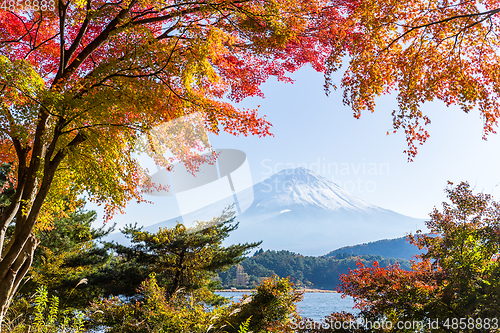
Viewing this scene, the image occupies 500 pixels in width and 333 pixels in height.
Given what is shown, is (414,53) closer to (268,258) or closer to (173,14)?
(173,14)

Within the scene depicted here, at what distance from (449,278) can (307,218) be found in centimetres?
16079

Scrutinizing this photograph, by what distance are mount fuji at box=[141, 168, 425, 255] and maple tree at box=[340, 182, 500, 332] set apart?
1.94 ft

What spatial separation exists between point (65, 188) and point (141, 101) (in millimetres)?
2136

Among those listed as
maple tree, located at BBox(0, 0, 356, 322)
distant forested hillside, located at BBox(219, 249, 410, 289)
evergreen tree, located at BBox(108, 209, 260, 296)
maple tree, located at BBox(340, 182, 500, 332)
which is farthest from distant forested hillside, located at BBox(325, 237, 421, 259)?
maple tree, located at BBox(0, 0, 356, 322)

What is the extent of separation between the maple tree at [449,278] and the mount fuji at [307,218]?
0.59m

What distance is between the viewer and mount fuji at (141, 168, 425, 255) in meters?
97.1

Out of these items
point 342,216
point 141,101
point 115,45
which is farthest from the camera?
point 342,216

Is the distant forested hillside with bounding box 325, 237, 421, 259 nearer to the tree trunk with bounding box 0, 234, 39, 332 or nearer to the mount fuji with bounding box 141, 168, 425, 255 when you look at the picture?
the mount fuji with bounding box 141, 168, 425, 255

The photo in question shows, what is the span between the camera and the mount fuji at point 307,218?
318ft

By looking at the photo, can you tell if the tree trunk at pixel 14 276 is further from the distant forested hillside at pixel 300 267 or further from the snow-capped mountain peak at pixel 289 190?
the snow-capped mountain peak at pixel 289 190

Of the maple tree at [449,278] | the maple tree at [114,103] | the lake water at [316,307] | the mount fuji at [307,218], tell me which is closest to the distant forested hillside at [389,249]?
the mount fuji at [307,218]

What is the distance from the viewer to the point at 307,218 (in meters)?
160

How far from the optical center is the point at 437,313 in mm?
4164

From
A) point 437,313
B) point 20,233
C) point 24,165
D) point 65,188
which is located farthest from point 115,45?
point 437,313
